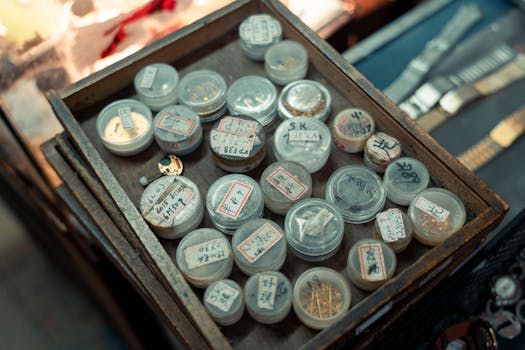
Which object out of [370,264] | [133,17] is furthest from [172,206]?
[133,17]

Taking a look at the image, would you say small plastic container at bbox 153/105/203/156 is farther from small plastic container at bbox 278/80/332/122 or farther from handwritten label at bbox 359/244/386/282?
handwritten label at bbox 359/244/386/282

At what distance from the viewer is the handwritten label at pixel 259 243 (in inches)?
62.9

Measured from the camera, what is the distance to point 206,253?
1617mm

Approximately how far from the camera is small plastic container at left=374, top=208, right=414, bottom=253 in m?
1.62

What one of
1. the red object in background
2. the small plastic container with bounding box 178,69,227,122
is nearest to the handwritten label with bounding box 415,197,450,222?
the small plastic container with bounding box 178,69,227,122

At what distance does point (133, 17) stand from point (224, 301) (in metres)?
1.71

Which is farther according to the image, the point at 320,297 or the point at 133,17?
the point at 133,17

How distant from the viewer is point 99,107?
2.02 meters

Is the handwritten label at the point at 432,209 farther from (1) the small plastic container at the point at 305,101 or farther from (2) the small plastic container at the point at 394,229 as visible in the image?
(1) the small plastic container at the point at 305,101

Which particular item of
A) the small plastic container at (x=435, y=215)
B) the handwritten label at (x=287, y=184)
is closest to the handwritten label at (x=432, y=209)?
the small plastic container at (x=435, y=215)

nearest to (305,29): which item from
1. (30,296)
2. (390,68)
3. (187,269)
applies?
(390,68)

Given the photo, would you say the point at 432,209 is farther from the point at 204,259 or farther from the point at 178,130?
the point at 178,130

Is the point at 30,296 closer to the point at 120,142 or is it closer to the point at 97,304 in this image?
the point at 97,304

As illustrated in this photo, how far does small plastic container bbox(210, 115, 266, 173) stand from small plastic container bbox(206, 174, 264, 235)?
0.05 metres
